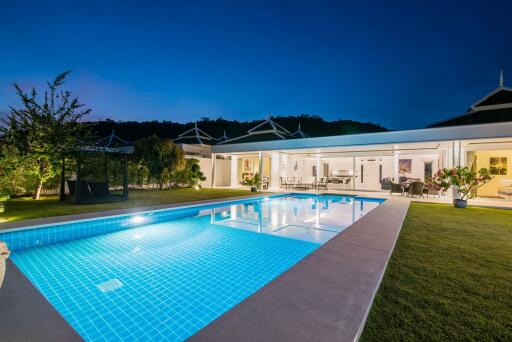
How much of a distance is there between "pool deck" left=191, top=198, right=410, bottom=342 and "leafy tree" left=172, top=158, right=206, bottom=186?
13016mm

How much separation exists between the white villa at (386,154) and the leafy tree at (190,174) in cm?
176

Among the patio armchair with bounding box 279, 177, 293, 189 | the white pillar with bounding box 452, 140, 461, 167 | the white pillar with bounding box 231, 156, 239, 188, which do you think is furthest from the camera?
the white pillar with bounding box 231, 156, 239, 188

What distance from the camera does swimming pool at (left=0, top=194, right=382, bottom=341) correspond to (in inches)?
98.6

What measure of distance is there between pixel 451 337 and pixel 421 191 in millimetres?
11414

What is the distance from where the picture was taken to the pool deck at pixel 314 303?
1684 mm

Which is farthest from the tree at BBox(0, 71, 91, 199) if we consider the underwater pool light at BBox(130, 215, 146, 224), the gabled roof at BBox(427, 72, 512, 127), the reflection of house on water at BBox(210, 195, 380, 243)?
the gabled roof at BBox(427, 72, 512, 127)

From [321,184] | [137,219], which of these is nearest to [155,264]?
[137,219]

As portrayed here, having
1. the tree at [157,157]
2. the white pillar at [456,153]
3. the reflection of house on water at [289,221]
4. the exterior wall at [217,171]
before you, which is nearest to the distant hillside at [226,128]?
the exterior wall at [217,171]

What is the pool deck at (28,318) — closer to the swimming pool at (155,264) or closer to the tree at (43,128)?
the swimming pool at (155,264)

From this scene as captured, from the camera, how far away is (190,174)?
15.5 m

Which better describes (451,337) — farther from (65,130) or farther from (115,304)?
(65,130)

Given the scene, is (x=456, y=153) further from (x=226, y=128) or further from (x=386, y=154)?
(x=226, y=128)

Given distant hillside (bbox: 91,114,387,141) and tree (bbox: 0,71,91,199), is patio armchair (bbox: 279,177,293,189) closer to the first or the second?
tree (bbox: 0,71,91,199)

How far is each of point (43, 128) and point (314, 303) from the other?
10.9 m
